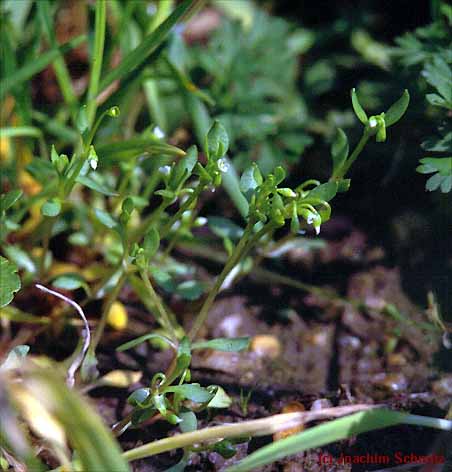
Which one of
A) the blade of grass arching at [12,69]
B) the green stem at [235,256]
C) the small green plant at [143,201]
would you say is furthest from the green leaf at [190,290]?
the blade of grass arching at [12,69]

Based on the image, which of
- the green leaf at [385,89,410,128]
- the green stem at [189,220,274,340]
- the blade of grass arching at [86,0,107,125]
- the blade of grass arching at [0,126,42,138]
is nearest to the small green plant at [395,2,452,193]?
the green leaf at [385,89,410,128]

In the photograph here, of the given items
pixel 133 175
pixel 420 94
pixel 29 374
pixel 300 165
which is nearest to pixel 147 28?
pixel 133 175

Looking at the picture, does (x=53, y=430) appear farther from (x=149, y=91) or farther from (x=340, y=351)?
(x=149, y=91)

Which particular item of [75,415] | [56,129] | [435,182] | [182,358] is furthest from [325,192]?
[56,129]

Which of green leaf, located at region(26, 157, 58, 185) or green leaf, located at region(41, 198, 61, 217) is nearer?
green leaf, located at region(41, 198, 61, 217)

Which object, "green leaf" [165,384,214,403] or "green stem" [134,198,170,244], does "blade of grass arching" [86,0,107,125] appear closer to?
"green stem" [134,198,170,244]

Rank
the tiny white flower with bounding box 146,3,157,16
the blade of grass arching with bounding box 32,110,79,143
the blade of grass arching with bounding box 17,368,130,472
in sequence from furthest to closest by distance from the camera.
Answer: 1. the tiny white flower with bounding box 146,3,157,16
2. the blade of grass arching with bounding box 32,110,79,143
3. the blade of grass arching with bounding box 17,368,130,472

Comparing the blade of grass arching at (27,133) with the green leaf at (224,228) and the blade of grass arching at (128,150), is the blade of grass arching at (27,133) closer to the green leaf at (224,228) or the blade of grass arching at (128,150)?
the blade of grass arching at (128,150)
